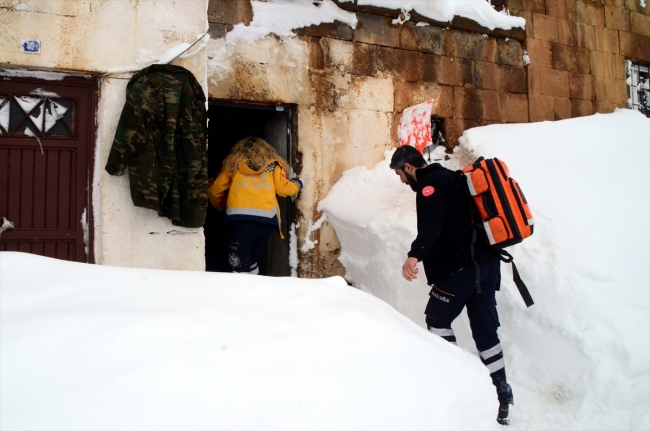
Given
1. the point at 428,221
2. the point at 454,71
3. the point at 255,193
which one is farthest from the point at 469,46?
the point at 428,221

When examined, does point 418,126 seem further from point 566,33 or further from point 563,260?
point 566,33

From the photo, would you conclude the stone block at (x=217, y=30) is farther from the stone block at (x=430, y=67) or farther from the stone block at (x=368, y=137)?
the stone block at (x=430, y=67)

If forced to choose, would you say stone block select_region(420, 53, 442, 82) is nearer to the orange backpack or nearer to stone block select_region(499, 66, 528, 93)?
stone block select_region(499, 66, 528, 93)

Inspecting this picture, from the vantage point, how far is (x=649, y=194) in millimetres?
5078

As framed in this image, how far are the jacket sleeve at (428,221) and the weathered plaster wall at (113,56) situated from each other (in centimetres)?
197

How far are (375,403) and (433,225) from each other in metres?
1.92

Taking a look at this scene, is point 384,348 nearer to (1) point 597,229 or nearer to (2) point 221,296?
(2) point 221,296

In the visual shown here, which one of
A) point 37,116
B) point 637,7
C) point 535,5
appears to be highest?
point 637,7

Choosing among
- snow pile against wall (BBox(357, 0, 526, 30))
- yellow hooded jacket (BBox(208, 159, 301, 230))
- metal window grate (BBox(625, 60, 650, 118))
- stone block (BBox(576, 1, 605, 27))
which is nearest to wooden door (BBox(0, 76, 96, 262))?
yellow hooded jacket (BBox(208, 159, 301, 230))

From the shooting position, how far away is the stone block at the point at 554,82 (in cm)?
684

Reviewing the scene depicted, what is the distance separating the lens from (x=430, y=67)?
6.10 meters

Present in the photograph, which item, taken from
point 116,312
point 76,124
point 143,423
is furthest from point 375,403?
point 76,124

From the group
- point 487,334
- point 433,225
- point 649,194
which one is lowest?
point 487,334

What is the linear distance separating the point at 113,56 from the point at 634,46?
7.54 meters
